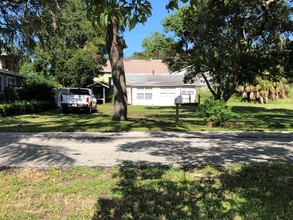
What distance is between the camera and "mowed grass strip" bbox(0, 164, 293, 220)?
15.4ft

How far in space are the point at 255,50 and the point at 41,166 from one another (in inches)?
685

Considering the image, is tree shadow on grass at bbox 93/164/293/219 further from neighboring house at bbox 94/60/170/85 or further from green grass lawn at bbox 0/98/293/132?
neighboring house at bbox 94/60/170/85

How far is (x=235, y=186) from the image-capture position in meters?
5.88

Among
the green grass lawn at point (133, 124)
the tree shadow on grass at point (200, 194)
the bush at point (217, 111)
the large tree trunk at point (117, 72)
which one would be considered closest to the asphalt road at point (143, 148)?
the tree shadow on grass at point (200, 194)

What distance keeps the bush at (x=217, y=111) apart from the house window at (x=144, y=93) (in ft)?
99.7

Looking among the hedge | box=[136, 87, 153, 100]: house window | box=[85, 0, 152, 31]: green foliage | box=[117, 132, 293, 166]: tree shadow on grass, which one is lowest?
box=[117, 132, 293, 166]: tree shadow on grass

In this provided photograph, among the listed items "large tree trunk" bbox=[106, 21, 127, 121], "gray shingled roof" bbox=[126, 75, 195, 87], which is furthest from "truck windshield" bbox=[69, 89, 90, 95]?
"gray shingled roof" bbox=[126, 75, 195, 87]

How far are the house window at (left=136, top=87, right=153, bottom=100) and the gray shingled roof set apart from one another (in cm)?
62

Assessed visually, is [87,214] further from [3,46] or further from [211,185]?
[3,46]

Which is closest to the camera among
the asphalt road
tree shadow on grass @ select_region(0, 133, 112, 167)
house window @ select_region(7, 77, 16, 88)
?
tree shadow on grass @ select_region(0, 133, 112, 167)

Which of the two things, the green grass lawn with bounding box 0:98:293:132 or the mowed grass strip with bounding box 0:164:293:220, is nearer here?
the mowed grass strip with bounding box 0:164:293:220

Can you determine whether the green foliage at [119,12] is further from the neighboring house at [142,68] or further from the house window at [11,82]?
the neighboring house at [142,68]

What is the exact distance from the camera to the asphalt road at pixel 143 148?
27.0 ft

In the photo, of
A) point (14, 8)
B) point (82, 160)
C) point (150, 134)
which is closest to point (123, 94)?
point (150, 134)
